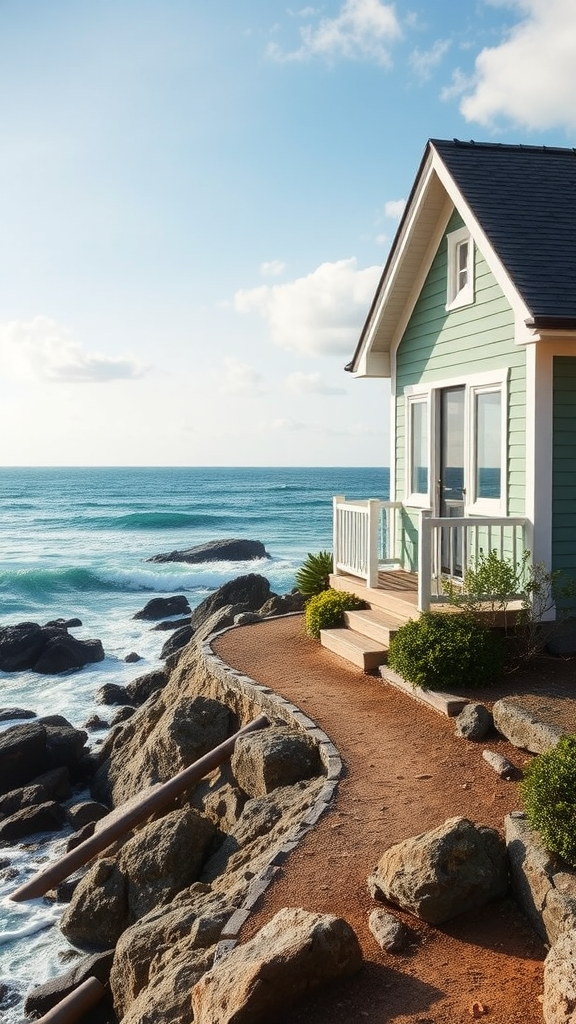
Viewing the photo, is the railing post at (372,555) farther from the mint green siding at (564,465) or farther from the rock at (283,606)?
the rock at (283,606)

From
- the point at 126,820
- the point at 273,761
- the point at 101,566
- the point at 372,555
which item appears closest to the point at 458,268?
the point at 372,555

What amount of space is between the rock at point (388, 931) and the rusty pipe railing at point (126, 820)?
3780 mm

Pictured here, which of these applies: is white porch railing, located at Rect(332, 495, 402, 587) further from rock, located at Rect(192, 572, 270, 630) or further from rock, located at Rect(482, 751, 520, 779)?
rock, located at Rect(192, 572, 270, 630)

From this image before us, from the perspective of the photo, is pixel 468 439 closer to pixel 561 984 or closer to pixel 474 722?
pixel 474 722

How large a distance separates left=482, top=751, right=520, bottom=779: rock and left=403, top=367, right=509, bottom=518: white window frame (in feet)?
13.2

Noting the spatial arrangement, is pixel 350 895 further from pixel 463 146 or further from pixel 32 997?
pixel 463 146

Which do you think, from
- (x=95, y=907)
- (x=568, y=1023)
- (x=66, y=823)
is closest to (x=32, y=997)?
(x=95, y=907)

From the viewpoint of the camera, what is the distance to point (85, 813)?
1123cm

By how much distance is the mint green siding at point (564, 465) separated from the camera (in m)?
10.2

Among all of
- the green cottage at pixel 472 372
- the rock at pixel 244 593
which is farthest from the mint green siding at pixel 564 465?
the rock at pixel 244 593

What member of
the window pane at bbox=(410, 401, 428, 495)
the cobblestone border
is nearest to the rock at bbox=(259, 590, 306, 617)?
the cobblestone border

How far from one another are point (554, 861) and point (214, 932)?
2.13m

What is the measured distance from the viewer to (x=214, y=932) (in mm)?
5340

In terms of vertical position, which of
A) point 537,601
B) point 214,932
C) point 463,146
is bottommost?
point 214,932
